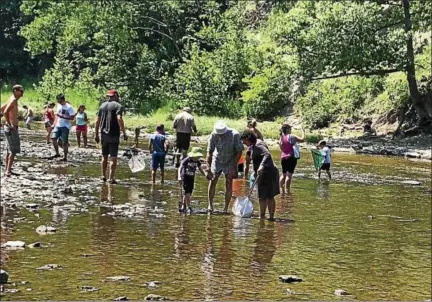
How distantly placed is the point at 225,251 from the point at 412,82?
86.5 feet

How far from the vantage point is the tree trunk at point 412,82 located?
32.8 metres

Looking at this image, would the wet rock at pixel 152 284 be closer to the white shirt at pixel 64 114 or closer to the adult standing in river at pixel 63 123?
the adult standing in river at pixel 63 123

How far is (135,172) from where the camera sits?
18.3 m

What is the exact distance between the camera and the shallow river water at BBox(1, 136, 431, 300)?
7512mm

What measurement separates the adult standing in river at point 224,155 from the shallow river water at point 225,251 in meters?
0.69

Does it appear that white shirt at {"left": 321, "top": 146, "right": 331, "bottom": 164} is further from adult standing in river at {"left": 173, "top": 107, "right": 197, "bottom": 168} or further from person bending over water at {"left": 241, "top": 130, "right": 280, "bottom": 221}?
person bending over water at {"left": 241, "top": 130, "right": 280, "bottom": 221}

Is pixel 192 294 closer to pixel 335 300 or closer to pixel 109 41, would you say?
pixel 335 300

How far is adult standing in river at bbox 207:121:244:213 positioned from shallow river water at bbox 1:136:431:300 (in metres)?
0.69

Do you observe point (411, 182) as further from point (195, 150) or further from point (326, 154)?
point (195, 150)

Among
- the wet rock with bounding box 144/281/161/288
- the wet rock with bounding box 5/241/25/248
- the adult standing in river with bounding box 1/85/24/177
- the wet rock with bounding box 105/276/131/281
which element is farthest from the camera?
the adult standing in river with bounding box 1/85/24/177

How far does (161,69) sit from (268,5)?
12.5m

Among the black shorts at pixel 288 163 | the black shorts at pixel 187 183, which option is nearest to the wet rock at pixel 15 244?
the black shorts at pixel 187 183

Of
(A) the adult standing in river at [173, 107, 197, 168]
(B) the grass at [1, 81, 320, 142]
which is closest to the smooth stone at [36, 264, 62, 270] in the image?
(A) the adult standing in river at [173, 107, 197, 168]

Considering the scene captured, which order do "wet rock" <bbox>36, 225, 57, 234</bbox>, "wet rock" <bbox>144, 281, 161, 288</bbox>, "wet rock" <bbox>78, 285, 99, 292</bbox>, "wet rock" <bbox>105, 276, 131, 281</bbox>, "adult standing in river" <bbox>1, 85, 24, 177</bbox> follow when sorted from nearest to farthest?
"wet rock" <bbox>78, 285, 99, 292</bbox>, "wet rock" <bbox>144, 281, 161, 288</bbox>, "wet rock" <bbox>105, 276, 131, 281</bbox>, "wet rock" <bbox>36, 225, 57, 234</bbox>, "adult standing in river" <bbox>1, 85, 24, 177</bbox>
